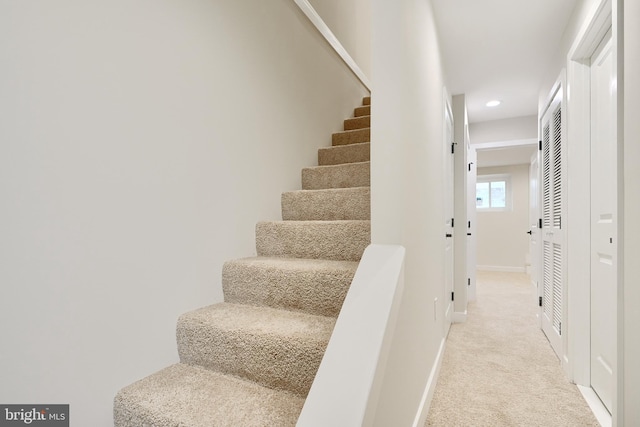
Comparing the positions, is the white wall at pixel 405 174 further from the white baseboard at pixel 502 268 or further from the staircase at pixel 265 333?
the white baseboard at pixel 502 268

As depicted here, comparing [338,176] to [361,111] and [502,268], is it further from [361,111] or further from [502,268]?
[502,268]

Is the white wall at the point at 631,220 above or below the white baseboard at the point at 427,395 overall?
above

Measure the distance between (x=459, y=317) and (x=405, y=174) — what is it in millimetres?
2719

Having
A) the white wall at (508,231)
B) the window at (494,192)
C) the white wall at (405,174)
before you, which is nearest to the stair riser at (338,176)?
the white wall at (405,174)

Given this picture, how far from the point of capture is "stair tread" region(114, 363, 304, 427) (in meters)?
1.04

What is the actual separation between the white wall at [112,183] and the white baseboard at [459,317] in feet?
8.18

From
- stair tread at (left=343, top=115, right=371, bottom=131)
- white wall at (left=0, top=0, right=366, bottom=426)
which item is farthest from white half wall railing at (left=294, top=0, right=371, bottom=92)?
white wall at (left=0, top=0, right=366, bottom=426)

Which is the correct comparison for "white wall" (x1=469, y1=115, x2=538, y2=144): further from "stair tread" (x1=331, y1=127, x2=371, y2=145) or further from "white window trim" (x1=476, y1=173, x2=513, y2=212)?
"white window trim" (x1=476, y1=173, x2=513, y2=212)

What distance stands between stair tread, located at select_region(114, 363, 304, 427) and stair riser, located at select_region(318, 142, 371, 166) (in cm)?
177

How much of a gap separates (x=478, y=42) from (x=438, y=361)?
7.76 ft

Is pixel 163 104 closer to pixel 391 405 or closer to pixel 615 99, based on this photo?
pixel 391 405

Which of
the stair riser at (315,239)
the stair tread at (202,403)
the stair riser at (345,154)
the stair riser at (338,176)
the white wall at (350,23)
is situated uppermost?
the white wall at (350,23)

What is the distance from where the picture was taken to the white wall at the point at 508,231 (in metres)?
6.82

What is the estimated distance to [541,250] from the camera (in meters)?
3.16
